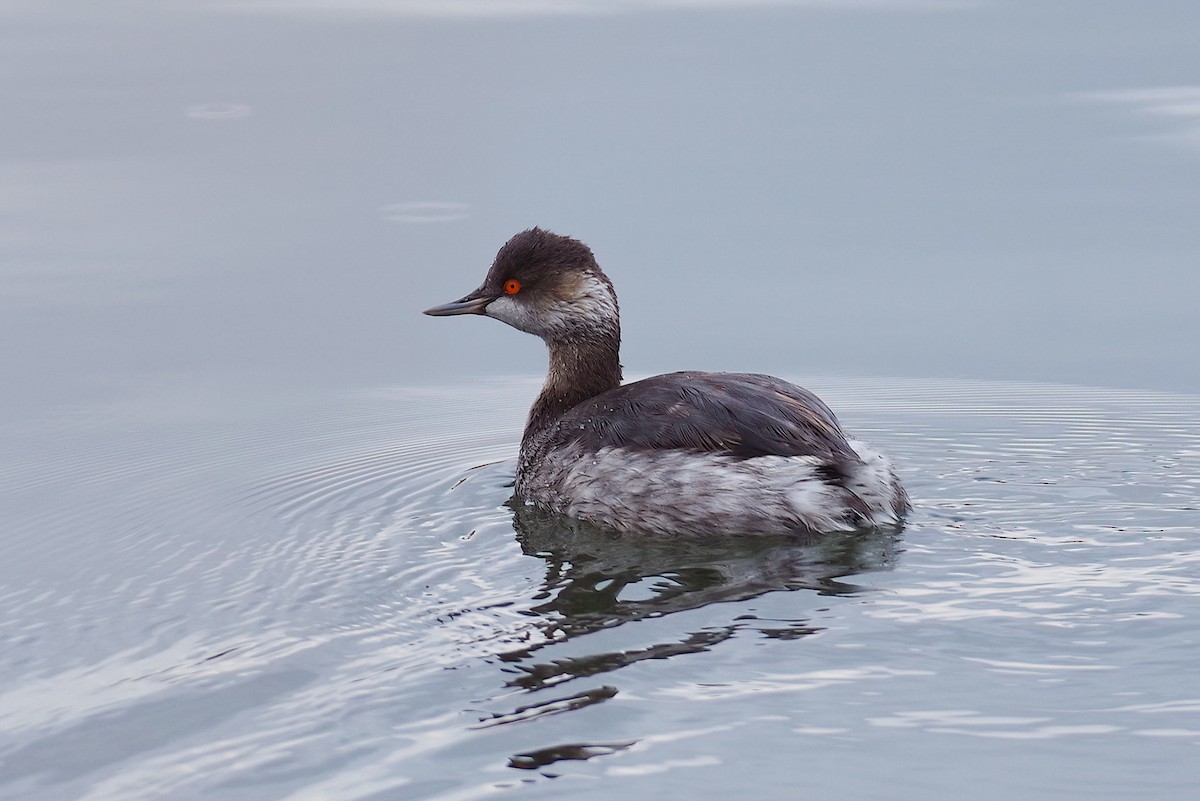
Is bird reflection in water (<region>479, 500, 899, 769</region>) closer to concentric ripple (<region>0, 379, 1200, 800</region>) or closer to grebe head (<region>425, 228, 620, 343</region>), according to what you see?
concentric ripple (<region>0, 379, 1200, 800</region>)

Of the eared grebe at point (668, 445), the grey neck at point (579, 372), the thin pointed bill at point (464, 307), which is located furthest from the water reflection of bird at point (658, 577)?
the thin pointed bill at point (464, 307)

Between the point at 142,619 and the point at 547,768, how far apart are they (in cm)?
222

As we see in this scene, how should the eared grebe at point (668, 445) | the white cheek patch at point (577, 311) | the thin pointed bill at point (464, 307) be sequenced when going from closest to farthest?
the eared grebe at point (668, 445) → the white cheek patch at point (577, 311) → the thin pointed bill at point (464, 307)

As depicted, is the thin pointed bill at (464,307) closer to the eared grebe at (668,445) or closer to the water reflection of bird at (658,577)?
the eared grebe at (668,445)

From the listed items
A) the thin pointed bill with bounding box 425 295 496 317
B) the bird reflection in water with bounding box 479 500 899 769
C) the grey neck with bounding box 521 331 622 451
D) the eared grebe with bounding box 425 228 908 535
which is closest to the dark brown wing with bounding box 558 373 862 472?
the eared grebe with bounding box 425 228 908 535

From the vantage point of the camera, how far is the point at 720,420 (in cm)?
634

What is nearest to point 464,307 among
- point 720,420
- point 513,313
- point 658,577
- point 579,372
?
point 513,313

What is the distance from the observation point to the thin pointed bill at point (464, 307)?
25.0 ft

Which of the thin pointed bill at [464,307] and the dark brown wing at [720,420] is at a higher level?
the thin pointed bill at [464,307]

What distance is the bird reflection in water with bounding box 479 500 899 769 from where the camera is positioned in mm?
4578

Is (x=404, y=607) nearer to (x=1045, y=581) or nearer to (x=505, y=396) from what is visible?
(x=1045, y=581)

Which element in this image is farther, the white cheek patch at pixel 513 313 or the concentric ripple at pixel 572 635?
the white cheek patch at pixel 513 313

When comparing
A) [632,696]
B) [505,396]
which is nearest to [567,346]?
[505,396]

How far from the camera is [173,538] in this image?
21.5 feet
